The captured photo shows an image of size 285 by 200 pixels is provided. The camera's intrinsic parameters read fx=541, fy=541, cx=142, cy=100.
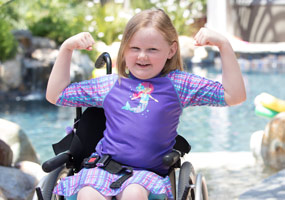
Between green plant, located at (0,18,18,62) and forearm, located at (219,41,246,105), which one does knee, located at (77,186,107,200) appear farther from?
green plant, located at (0,18,18,62)

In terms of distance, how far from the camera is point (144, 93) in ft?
7.54

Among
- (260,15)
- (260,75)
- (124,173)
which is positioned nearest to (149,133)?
(124,173)

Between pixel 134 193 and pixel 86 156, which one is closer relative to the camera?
pixel 134 193

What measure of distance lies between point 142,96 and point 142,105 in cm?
5

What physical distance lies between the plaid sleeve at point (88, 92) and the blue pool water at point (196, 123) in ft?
11.5

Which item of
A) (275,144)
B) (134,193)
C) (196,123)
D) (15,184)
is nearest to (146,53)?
(134,193)

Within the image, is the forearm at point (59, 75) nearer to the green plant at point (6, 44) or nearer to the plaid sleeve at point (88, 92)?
the plaid sleeve at point (88, 92)

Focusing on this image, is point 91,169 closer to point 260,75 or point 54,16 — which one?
point 260,75

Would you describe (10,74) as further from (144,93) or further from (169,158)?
(169,158)

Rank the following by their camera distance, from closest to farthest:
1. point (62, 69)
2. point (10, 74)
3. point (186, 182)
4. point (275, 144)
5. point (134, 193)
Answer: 1. point (134, 193)
2. point (186, 182)
3. point (62, 69)
4. point (275, 144)
5. point (10, 74)

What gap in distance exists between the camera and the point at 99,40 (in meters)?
14.0

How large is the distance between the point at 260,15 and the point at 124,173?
50.9 feet

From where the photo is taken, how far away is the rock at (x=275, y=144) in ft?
15.9

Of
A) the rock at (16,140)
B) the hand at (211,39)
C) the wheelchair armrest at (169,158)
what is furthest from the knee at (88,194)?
the rock at (16,140)
